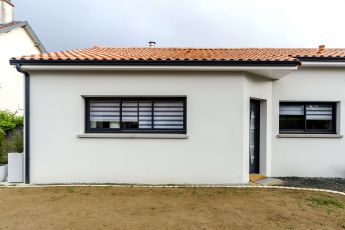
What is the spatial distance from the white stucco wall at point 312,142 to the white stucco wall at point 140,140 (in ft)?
6.76

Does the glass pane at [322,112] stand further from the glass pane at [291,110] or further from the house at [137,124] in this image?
the house at [137,124]

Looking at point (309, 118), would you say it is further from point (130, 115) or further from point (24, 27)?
point (24, 27)

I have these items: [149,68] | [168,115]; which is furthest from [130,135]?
[149,68]

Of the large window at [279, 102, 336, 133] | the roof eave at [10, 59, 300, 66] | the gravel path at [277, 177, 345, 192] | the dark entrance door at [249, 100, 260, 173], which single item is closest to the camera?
the roof eave at [10, 59, 300, 66]

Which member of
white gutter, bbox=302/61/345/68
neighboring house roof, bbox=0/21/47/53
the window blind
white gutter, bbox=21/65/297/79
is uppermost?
neighboring house roof, bbox=0/21/47/53

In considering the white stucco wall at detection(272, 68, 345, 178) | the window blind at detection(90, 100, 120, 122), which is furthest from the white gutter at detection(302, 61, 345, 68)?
the window blind at detection(90, 100, 120, 122)

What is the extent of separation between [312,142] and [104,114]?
6.80 m

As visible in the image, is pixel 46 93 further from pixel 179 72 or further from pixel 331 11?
pixel 331 11

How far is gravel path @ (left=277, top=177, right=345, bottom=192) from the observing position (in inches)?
348

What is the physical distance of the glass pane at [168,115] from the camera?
9.17m

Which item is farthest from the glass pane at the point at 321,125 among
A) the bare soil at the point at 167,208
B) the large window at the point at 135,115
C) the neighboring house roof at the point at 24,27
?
the neighboring house roof at the point at 24,27

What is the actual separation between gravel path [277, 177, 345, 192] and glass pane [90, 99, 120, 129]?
532cm

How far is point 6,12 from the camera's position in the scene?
19172 millimetres

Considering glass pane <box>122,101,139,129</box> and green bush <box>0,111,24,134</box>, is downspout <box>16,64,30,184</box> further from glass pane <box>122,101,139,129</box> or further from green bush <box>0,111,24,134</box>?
green bush <box>0,111,24,134</box>
